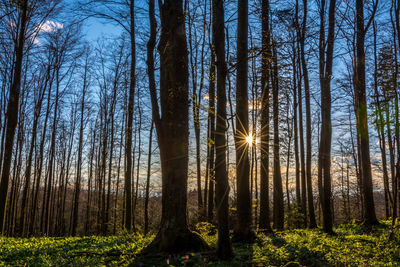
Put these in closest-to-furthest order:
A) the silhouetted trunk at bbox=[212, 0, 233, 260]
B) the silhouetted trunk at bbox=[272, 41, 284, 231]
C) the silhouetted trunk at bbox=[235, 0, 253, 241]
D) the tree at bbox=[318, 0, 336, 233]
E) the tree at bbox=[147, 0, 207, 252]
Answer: the silhouetted trunk at bbox=[212, 0, 233, 260] < the tree at bbox=[147, 0, 207, 252] < the silhouetted trunk at bbox=[235, 0, 253, 241] < the tree at bbox=[318, 0, 336, 233] < the silhouetted trunk at bbox=[272, 41, 284, 231]

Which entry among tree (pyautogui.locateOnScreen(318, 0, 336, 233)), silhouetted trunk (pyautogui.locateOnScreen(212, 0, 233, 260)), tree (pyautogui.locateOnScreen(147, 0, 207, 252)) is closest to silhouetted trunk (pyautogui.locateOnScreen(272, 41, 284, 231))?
tree (pyautogui.locateOnScreen(318, 0, 336, 233))

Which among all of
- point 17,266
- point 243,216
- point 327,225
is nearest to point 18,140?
point 17,266

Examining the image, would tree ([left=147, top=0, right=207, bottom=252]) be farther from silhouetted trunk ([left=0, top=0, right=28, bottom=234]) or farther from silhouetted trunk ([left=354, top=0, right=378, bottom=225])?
silhouetted trunk ([left=354, top=0, right=378, bottom=225])

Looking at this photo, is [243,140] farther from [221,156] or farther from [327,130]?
[327,130]

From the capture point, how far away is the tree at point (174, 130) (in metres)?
5.07

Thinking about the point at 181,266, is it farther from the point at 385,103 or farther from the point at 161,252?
the point at 385,103

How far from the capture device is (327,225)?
8.51 meters

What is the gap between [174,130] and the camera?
534cm

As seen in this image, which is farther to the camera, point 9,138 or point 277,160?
point 277,160

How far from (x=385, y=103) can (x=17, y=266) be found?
841 centimetres

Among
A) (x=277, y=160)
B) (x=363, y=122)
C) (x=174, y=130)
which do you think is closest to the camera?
(x=174, y=130)

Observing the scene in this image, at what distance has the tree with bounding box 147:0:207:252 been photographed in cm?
507

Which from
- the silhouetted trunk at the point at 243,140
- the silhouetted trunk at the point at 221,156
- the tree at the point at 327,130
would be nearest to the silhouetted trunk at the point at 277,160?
the tree at the point at 327,130

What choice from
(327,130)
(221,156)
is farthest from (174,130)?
→ (327,130)
